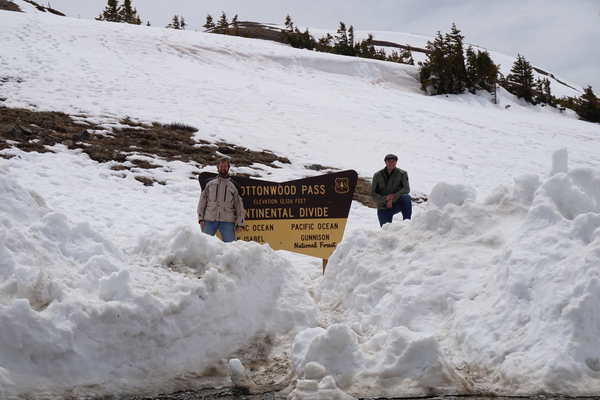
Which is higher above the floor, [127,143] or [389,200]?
[127,143]

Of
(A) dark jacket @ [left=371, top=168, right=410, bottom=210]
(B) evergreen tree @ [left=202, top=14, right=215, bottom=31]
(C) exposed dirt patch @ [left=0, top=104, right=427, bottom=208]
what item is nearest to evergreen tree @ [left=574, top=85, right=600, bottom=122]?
(C) exposed dirt patch @ [left=0, top=104, right=427, bottom=208]

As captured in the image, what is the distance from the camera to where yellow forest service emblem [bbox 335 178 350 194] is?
27.4 ft

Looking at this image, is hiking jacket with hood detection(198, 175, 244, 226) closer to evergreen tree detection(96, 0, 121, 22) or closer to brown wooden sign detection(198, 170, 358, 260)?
brown wooden sign detection(198, 170, 358, 260)

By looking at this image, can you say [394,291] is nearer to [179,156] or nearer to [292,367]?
[292,367]

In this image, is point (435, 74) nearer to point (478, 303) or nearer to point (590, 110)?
point (590, 110)

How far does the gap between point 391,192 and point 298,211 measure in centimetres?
137

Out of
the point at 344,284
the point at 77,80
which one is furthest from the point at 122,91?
the point at 344,284

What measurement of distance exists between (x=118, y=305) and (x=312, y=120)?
1918 cm

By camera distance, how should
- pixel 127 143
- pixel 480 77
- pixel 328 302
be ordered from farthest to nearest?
pixel 480 77
pixel 127 143
pixel 328 302

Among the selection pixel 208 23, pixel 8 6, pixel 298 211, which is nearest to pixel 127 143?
pixel 298 211

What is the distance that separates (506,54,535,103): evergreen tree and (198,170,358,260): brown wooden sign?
36.1 meters

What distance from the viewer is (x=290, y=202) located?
8.29 m

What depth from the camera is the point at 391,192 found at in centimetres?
817

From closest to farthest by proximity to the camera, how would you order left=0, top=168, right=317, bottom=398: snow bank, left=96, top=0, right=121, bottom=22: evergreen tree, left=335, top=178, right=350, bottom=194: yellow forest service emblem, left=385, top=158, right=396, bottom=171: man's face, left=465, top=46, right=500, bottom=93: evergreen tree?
left=0, top=168, right=317, bottom=398: snow bank → left=385, top=158, right=396, bottom=171: man's face → left=335, top=178, right=350, bottom=194: yellow forest service emblem → left=465, top=46, right=500, bottom=93: evergreen tree → left=96, top=0, right=121, bottom=22: evergreen tree
